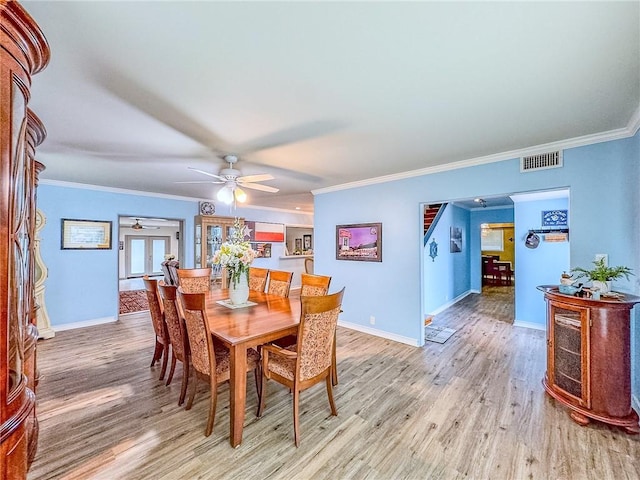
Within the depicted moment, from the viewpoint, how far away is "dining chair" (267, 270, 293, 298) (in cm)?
351

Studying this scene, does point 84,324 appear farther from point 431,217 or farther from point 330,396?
point 431,217

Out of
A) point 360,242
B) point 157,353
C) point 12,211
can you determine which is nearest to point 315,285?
point 360,242

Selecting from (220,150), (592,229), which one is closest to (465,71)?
(592,229)

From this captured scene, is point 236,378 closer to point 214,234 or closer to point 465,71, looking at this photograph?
point 465,71

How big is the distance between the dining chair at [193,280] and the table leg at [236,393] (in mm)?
2073

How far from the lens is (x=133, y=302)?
6516 mm

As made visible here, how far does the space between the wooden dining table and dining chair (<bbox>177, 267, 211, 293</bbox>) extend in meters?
1.00

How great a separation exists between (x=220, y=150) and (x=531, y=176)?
3.42 m

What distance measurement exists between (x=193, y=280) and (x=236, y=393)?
226 centimetres

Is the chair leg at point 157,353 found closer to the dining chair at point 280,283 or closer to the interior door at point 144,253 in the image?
the dining chair at point 280,283

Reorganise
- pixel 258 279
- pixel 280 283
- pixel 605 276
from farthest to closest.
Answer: pixel 258 279 < pixel 280 283 < pixel 605 276

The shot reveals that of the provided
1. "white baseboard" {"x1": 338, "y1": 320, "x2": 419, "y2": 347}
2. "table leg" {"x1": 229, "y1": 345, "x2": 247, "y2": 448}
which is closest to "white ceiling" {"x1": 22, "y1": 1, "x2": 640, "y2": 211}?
"table leg" {"x1": 229, "y1": 345, "x2": 247, "y2": 448}

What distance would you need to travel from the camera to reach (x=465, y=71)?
5.31ft

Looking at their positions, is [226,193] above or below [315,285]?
above
